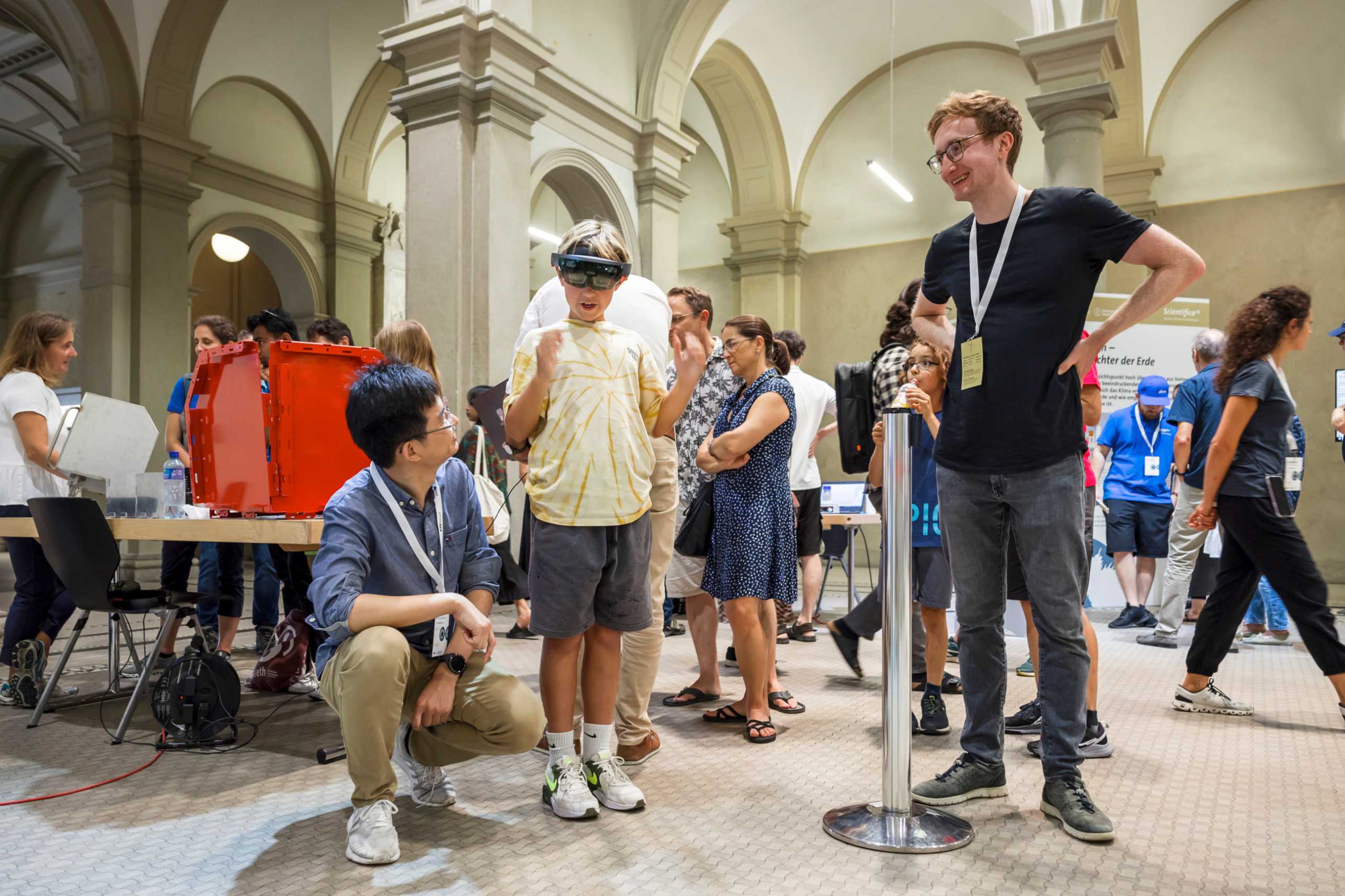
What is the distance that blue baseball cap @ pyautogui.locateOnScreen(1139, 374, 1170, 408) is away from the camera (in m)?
5.93

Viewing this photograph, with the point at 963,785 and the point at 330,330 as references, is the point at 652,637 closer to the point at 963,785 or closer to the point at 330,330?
the point at 963,785

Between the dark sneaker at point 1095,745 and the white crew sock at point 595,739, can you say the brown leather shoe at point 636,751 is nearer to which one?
the white crew sock at point 595,739

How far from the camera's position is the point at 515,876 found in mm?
1938

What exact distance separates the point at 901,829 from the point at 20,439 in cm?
380

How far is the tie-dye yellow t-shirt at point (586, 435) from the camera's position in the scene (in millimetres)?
2311

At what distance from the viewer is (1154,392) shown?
5.98m

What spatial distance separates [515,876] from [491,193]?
517cm

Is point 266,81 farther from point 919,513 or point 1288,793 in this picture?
point 1288,793

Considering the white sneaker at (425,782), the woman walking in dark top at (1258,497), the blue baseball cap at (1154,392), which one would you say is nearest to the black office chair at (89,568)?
the white sneaker at (425,782)

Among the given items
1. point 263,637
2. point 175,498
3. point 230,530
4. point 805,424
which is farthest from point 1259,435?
point 263,637

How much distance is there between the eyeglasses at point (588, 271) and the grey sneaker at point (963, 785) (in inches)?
62.4

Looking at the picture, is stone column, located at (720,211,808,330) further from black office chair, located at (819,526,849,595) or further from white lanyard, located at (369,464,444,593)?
white lanyard, located at (369,464,444,593)

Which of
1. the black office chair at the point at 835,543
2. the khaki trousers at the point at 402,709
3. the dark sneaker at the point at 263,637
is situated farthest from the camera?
the black office chair at the point at 835,543

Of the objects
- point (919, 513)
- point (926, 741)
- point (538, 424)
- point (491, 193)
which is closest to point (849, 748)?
point (926, 741)
